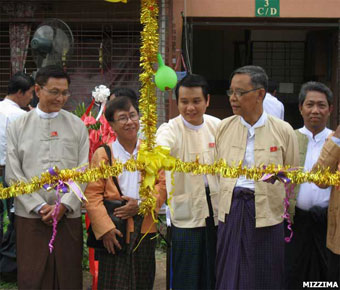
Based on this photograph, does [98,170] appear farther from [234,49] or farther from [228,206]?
[234,49]

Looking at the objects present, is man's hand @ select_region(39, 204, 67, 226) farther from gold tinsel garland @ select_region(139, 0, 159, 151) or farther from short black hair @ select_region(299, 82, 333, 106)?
short black hair @ select_region(299, 82, 333, 106)

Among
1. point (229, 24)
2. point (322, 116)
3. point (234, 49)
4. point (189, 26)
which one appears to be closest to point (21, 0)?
point (189, 26)

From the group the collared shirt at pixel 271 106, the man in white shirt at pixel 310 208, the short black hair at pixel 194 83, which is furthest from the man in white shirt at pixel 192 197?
the collared shirt at pixel 271 106

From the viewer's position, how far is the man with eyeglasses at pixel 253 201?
3.33 metres

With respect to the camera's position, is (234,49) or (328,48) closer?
(328,48)

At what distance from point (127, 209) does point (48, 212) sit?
54cm

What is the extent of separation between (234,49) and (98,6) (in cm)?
318

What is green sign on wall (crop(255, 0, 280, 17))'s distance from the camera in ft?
25.1

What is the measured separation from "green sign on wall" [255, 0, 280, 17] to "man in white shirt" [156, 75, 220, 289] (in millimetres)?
4354

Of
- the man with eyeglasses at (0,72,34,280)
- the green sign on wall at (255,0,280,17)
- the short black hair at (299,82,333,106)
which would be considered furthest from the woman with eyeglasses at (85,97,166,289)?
the green sign on wall at (255,0,280,17)

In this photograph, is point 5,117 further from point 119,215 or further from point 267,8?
point 267,8

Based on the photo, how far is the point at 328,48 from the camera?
28.7 feet

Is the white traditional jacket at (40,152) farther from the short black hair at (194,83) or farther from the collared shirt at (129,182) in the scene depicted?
the short black hair at (194,83)

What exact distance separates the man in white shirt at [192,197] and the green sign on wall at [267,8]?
14.3ft
